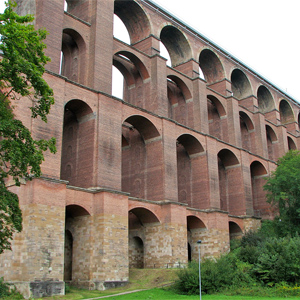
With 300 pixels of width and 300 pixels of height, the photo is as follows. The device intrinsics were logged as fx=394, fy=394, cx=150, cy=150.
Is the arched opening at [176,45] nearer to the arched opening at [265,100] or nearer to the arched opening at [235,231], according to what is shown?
the arched opening at [265,100]

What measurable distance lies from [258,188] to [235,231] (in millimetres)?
7093

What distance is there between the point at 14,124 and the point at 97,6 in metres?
15.4

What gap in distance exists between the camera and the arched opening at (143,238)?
25.0 metres

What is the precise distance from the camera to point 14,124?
1266cm

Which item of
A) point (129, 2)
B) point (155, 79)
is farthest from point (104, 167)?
point (129, 2)

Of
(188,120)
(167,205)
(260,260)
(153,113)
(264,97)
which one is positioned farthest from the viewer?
(264,97)

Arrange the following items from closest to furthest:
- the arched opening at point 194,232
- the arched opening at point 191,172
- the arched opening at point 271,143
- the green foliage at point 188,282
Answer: the green foliage at point 188,282 < the arched opening at point 194,232 < the arched opening at point 191,172 < the arched opening at point 271,143

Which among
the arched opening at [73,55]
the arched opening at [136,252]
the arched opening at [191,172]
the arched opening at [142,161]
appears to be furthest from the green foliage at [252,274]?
the arched opening at [73,55]

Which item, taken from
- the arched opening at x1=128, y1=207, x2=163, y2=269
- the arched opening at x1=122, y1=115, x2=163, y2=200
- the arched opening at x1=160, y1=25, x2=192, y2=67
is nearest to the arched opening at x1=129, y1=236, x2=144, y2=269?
the arched opening at x1=128, y1=207, x2=163, y2=269

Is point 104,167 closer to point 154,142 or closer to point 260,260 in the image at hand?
point 154,142

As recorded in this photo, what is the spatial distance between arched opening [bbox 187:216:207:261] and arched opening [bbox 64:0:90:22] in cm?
1574

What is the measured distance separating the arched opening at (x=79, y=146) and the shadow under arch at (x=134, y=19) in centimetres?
1015

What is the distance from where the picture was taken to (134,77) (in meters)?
30.1

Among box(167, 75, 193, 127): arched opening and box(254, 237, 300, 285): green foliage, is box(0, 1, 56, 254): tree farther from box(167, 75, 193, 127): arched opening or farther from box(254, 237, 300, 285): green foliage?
box(167, 75, 193, 127): arched opening
